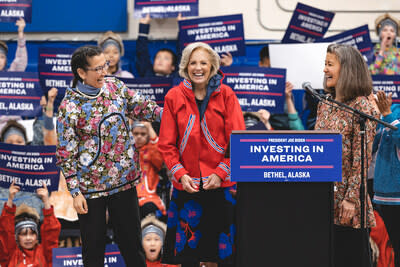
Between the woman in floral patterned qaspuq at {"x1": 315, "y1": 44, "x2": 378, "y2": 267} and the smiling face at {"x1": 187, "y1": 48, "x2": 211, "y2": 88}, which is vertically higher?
the smiling face at {"x1": 187, "y1": 48, "x2": 211, "y2": 88}

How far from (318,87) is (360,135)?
6.75 feet

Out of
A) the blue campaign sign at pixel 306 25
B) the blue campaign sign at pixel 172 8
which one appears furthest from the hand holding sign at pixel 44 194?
the blue campaign sign at pixel 306 25

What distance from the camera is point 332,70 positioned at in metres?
3.64

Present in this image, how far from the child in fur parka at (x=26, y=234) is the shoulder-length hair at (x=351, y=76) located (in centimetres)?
248

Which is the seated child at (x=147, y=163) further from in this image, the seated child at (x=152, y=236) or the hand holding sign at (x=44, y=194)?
the hand holding sign at (x=44, y=194)

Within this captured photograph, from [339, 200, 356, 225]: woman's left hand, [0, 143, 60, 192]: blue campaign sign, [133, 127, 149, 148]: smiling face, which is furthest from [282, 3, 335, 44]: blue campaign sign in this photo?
[339, 200, 356, 225]: woman's left hand

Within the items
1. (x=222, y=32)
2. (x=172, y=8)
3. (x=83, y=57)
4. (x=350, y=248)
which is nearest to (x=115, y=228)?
(x=83, y=57)

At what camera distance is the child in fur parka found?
A: 4.77m

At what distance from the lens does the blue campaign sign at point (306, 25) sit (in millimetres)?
5828

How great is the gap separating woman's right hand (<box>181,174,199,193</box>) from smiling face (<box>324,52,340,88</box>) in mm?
1050

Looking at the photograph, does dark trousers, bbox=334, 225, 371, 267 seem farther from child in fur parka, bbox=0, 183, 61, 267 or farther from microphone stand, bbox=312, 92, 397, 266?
child in fur parka, bbox=0, 183, 61, 267

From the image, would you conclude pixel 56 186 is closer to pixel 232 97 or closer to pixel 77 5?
pixel 232 97

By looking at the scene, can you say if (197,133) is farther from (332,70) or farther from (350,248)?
(350,248)

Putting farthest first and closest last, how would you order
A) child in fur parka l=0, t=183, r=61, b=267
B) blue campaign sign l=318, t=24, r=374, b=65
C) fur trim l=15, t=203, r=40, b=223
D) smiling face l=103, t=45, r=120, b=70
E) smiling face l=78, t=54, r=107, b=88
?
1. blue campaign sign l=318, t=24, r=374, b=65
2. smiling face l=103, t=45, r=120, b=70
3. fur trim l=15, t=203, r=40, b=223
4. child in fur parka l=0, t=183, r=61, b=267
5. smiling face l=78, t=54, r=107, b=88
